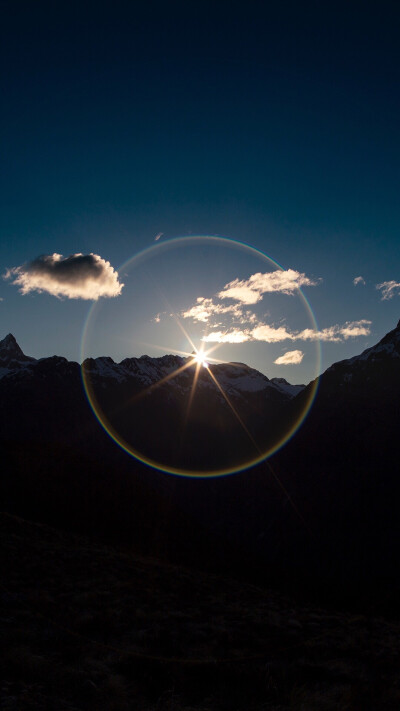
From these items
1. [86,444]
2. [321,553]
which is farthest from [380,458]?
[86,444]

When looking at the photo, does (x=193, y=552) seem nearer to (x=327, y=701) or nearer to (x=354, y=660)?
(x=354, y=660)

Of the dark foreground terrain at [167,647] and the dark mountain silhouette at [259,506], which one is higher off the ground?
the dark foreground terrain at [167,647]

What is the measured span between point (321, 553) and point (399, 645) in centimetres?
12430

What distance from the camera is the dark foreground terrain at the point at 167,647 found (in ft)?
22.4

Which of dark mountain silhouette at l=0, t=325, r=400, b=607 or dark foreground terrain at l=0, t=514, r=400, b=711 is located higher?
dark foreground terrain at l=0, t=514, r=400, b=711

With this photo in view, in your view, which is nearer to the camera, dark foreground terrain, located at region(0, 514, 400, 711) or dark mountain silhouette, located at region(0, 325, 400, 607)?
dark foreground terrain, located at region(0, 514, 400, 711)

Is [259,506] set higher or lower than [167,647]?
lower

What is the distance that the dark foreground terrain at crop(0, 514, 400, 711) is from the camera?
684 centimetres

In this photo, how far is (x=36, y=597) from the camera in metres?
11.6

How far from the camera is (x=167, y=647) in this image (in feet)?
30.7

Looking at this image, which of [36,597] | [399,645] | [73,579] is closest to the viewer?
[36,597]

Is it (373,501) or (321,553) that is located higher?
(373,501)

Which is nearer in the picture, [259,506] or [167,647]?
[167,647]

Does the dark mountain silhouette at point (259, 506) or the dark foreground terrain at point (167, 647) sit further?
the dark mountain silhouette at point (259, 506)
